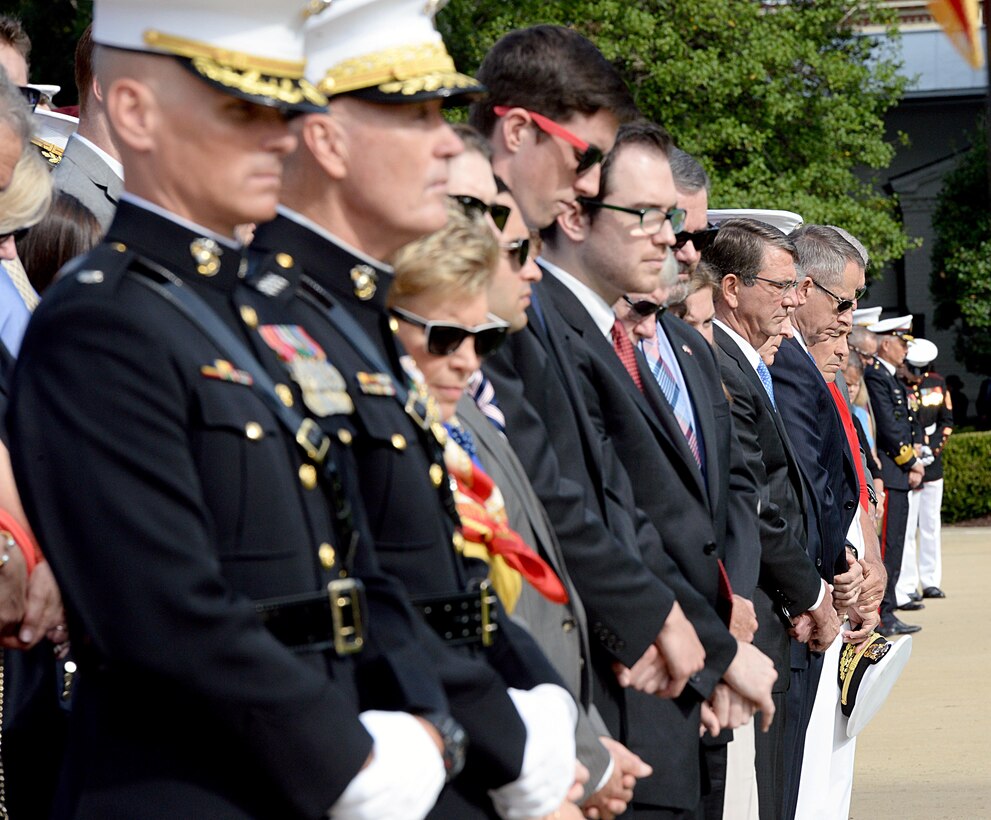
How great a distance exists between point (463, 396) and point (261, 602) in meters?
1.30

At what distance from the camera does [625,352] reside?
4539mm

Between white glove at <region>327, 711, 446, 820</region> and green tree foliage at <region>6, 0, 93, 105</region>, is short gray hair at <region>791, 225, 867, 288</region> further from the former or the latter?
green tree foliage at <region>6, 0, 93, 105</region>

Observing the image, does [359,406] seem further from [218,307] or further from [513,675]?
[513,675]

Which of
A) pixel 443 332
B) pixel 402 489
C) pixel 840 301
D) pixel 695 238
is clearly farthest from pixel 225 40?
pixel 840 301

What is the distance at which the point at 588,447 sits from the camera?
13.0ft

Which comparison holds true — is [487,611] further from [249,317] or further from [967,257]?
[967,257]

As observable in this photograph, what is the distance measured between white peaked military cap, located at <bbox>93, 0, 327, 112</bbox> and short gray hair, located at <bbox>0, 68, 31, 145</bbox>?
1.20m

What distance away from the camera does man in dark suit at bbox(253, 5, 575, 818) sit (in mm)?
2475

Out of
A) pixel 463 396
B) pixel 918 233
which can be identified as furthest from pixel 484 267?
pixel 918 233

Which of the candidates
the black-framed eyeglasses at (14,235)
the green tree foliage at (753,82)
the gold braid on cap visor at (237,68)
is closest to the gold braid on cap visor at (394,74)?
the gold braid on cap visor at (237,68)

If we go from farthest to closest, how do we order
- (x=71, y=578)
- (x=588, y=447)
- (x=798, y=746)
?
(x=798, y=746) → (x=588, y=447) → (x=71, y=578)

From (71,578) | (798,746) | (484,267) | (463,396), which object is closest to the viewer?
(71,578)

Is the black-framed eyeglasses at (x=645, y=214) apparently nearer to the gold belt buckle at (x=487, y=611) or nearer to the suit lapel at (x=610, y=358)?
the suit lapel at (x=610, y=358)

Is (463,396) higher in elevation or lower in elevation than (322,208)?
lower
